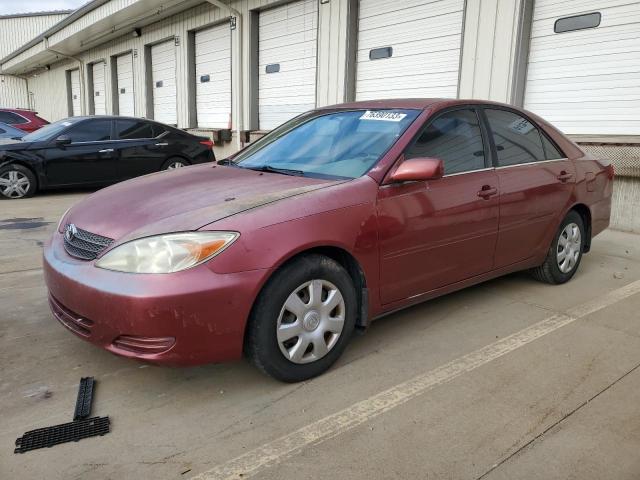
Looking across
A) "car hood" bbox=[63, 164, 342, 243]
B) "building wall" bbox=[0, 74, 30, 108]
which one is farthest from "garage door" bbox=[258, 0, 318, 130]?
"building wall" bbox=[0, 74, 30, 108]

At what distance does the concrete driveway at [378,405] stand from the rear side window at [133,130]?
6000 mm

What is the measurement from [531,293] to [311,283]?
2424 millimetres

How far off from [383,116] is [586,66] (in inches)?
189

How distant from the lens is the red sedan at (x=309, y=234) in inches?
98.9

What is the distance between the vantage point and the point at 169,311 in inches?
95.7

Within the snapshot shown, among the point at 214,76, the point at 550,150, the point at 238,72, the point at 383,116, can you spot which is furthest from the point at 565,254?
the point at 214,76

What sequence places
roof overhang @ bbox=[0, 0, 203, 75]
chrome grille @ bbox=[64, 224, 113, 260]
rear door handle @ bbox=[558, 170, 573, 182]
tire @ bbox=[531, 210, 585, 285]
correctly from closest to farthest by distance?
1. chrome grille @ bbox=[64, 224, 113, 260]
2. rear door handle @ bbox=[558, 170, 573, 182]
3. tire @ bbox=[531, 210, 585, 285]
4. roof overhang @ bbox=[0, 0, 203, 75]

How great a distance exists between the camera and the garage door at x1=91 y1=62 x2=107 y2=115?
21.5 metres

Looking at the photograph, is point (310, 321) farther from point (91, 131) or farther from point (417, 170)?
point (91, 131)

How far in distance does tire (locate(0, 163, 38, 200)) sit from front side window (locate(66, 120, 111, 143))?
90cm

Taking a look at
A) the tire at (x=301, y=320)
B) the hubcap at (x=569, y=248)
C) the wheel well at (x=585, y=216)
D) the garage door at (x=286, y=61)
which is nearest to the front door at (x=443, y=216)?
the tire at (x=301, y=320)

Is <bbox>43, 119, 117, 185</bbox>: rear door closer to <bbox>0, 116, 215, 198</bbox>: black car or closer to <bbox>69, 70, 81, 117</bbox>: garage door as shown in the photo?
<bbox>0, 116, 215, 198</bbox>: black car

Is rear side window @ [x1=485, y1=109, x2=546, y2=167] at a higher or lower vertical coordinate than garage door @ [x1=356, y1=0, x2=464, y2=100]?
lower

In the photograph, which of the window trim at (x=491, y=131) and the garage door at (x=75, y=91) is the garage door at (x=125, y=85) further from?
the window trim at (x=491, y=131)
